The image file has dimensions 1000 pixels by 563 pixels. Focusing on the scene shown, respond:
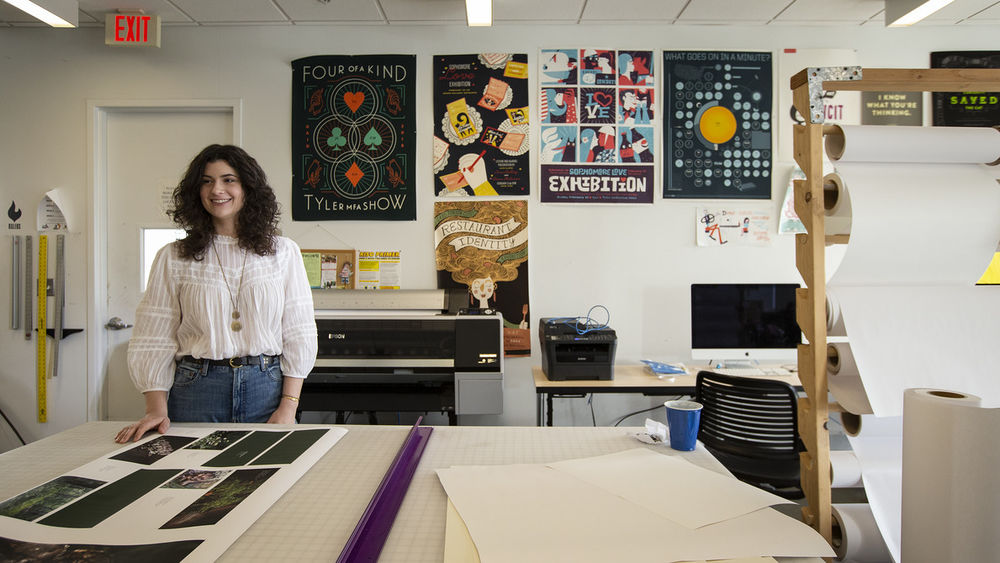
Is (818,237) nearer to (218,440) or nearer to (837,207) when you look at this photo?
(837,207)

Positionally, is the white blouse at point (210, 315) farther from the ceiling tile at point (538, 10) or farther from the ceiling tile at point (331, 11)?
the ceiling tile at point (538, 10)

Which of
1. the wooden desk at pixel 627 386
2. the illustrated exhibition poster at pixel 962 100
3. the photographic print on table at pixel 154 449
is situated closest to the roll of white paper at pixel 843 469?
the wooden desk at pixel 627 386

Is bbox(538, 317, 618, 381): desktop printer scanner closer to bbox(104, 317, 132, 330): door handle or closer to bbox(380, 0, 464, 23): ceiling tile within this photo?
bbox(380, 0, 464, 23): ceiling tile

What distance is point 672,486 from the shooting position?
787 mm

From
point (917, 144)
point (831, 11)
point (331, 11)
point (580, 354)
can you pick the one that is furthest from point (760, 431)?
point (331, 11)

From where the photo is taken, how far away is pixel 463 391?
2271 millimetres

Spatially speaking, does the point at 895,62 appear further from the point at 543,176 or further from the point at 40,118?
the point at 40,118

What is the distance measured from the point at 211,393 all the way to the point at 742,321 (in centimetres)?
238

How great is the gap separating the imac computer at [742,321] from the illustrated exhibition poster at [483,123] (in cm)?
117

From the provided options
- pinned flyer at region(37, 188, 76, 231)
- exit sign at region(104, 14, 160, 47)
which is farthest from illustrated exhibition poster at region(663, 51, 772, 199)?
pinned flyer at region(37, 188, 76, 231)

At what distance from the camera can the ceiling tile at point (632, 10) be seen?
258 cm

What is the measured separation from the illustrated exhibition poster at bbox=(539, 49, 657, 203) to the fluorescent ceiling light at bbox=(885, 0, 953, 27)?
3.93 feet

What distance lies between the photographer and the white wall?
9.17 ft

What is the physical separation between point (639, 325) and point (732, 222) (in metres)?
0.79
